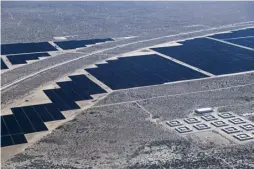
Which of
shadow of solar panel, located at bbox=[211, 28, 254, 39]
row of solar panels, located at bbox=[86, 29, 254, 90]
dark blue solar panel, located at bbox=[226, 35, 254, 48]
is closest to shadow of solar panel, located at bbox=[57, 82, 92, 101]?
row of solar panels, located at bbox=[86, 29, 254, 90]

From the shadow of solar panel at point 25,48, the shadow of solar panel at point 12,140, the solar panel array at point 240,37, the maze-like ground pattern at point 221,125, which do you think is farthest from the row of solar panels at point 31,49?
the maze-like ground pattern at point 221,125

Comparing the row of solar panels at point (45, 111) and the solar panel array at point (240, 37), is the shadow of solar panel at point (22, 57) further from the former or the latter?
the solar panel array at point (240, 37)

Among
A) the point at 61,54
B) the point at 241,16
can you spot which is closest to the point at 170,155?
Result: the point at 61,54

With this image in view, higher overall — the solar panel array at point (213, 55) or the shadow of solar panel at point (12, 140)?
the solar panel array at point (213, 55)

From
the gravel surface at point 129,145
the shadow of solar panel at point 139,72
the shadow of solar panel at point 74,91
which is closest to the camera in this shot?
the gravel surface at point 129,145

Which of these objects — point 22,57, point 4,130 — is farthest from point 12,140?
point 22,57

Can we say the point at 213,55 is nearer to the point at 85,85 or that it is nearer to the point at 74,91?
the point at 85,85

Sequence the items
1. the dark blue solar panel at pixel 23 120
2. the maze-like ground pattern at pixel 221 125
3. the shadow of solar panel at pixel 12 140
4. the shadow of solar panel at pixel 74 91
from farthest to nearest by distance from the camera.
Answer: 1. the shadow of solar panel at pixel 74 91
2. the dark blue solar panel at pixel 23 120
3. the maze-like ground pattern at pixel 221 125
4. the shadow of solar panel at pixel 12 140

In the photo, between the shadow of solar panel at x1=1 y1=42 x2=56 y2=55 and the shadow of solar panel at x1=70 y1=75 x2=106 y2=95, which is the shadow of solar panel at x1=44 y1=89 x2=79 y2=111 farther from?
the shadow of solar panel at x1=1 y1=42 x2=56 y2=55
